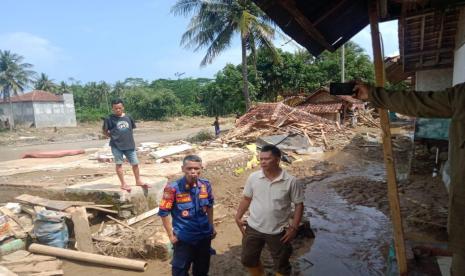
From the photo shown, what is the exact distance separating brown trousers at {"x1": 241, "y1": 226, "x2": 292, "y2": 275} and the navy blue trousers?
0.43m

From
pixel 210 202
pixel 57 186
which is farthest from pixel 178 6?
pixel 210 202

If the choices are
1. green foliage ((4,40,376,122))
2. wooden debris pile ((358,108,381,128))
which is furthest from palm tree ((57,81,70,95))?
wooden debris pile ((358,108,381,128))

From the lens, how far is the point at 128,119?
6.55m

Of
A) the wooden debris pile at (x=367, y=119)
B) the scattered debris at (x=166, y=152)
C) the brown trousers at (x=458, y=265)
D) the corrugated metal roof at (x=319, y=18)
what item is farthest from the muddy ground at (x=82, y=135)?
the brown trousers at (x=458, y=265)

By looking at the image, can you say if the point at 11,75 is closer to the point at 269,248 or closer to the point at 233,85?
the point at 233,85

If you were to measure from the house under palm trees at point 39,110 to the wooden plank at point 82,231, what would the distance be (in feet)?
144

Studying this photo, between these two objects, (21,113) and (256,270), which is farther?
(21,113)

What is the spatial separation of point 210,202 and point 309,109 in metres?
20.9

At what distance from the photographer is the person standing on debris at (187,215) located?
347 cm

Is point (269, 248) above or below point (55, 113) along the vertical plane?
below

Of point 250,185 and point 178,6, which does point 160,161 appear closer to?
point 250,185

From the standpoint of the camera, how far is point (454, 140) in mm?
1959

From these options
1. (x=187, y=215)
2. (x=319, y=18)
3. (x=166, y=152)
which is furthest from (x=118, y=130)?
(x=166, y=152)

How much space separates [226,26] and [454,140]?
21.4 m
